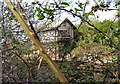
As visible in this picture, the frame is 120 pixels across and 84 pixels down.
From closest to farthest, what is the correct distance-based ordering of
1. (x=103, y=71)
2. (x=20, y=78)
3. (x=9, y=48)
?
(x=9, y=48) → (x=20, y=78) → (x=103, y=71)

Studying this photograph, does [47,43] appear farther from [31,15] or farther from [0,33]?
[0,33]

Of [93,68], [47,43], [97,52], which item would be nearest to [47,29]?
[47,43]

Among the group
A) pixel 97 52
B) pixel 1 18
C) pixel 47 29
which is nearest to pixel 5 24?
pixel 1 18

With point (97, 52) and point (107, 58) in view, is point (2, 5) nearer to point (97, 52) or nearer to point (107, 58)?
point (97, 52)

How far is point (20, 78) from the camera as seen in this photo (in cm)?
171

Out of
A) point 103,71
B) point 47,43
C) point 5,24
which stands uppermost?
point 5,24

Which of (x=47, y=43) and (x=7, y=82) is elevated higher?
(x=47, y=43)

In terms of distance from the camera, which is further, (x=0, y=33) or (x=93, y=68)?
(x=93, y=68)

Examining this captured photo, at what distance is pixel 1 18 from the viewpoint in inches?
64.4

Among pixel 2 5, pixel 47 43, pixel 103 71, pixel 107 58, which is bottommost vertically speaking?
pixel 103 71

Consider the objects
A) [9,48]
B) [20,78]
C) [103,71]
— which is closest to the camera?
[9,48]

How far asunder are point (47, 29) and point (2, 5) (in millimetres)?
663

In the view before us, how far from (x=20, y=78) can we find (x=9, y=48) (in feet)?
1.45

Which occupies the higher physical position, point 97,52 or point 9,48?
point 9,48
